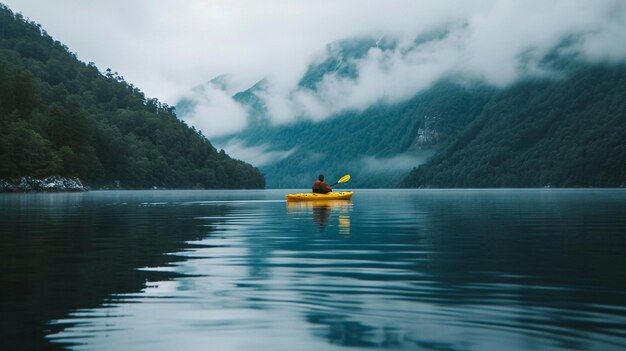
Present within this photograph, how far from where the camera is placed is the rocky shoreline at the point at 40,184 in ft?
504

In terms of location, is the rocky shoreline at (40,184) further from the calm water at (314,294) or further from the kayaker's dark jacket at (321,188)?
the calm water at (314,294)

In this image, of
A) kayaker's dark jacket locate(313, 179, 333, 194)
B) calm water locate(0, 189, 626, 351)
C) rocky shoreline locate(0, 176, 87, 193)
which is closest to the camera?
calm water locate(0, 189, 626, 351)

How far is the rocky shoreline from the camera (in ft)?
504

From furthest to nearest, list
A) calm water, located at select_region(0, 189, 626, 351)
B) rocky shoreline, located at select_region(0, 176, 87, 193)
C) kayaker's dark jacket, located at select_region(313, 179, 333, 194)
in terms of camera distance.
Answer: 1. rocky shoreline, located at select_region(0, 176, 87, 193)
2. kayaker's dark jacket, located at select_region(313, 179, 333, 194)
3. calm water, located at select_region(0, 189, 626, 351)

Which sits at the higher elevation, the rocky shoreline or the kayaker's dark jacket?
the rocky shoreline

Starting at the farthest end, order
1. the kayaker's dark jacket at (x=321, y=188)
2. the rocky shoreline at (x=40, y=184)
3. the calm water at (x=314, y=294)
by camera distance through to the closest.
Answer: the rocky shoreline at (x=40, y=184) < the kayaker's dark jacket at (x=321, y=188) < the calm water at (x=314, y=294)

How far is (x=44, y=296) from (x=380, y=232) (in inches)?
832

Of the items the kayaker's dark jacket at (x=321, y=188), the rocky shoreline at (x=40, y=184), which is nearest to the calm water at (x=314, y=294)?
the kayaker's dark jacket at (x=321, y=188)

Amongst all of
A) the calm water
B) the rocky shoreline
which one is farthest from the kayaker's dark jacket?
the rocky shoreline

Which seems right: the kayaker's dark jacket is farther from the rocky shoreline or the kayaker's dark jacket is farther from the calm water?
the rocky shoreline

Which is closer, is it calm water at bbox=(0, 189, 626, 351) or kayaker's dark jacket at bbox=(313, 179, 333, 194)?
calm water at bbox=(0, 189, 626, 351)

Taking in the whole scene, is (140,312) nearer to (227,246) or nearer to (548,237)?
(227,246)

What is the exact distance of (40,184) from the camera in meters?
161

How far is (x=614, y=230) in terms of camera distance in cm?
3378
